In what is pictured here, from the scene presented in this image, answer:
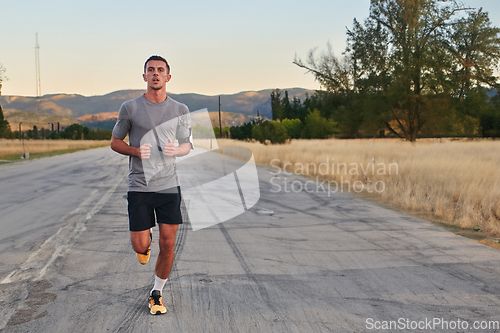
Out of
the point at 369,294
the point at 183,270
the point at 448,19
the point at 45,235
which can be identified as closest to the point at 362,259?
the point at 369,294

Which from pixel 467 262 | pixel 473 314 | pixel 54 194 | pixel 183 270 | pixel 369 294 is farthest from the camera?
pixel 54 194

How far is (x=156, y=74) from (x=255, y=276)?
7.91 feet

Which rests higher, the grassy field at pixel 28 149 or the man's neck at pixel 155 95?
the man's neck at pixel 155 95

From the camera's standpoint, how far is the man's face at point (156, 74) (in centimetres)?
348

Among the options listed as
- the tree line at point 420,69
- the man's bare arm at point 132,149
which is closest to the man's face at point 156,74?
the man's bare arm at point 132,149

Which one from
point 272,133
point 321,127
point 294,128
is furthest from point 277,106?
point 272,133

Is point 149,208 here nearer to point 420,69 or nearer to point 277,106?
point 420,69

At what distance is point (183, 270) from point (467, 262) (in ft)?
11.5

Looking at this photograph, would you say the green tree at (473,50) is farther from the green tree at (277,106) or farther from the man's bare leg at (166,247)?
the green tree at (277,106)

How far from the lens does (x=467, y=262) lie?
5191 mm

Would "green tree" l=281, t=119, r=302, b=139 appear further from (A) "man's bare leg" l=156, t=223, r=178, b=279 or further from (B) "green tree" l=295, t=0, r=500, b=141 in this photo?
(A) "man's bare leg" l=156, t=223, r=178, b=279

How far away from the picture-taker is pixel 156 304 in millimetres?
3559

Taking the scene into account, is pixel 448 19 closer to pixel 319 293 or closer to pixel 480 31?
pixel 480 31

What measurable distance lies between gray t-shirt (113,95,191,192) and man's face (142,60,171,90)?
0.15m
